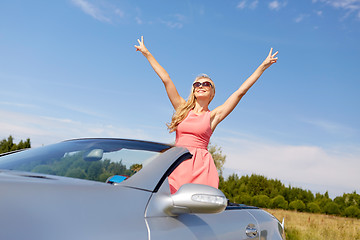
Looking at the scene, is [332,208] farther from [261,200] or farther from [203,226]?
[203,226]

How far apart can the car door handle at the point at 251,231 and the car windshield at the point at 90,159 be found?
0.86 m

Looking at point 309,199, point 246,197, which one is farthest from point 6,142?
point 309,199

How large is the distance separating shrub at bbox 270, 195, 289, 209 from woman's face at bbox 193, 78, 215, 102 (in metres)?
15.7

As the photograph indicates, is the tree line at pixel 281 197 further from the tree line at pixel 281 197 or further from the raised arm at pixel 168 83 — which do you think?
the raised arm at pixel 168 83

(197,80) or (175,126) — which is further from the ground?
(197,80)

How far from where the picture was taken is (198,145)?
4.32 meters

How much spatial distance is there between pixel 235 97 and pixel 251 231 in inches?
88.0

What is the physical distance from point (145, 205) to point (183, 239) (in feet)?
1.00

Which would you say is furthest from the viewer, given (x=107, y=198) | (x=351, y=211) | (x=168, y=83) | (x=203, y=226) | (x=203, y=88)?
(x=351, y=211)

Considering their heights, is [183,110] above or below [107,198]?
above

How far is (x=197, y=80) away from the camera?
483 centimetres

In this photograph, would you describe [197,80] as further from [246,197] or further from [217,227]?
A: [246,197]

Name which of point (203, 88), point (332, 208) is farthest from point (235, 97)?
point (332, 208)

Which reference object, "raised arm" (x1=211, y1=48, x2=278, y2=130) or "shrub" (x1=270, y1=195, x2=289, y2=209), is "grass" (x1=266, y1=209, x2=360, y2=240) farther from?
"shrub" (x1=270, y1=195, x2=289, y2=209)
